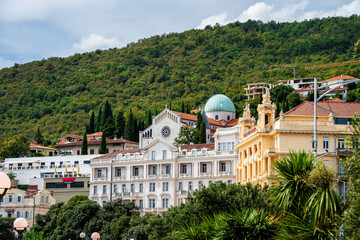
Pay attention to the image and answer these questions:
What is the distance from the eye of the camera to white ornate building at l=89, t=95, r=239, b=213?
10888 centimetres

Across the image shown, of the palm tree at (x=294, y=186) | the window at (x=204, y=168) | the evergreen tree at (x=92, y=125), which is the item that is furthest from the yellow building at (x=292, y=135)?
the evergreen tree at (x=92, y=125)

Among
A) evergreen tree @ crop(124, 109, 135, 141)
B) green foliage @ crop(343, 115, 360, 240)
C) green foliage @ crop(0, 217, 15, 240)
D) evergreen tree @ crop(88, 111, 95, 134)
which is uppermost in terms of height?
evergreen tree @ crop(88, 111, 95, 134)

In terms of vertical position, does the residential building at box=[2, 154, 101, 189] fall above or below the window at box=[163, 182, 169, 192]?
above

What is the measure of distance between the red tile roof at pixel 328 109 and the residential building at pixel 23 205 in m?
56.8

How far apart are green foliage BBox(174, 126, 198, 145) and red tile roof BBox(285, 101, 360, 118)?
178ft

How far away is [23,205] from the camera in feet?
395

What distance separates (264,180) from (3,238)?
40.9 metres

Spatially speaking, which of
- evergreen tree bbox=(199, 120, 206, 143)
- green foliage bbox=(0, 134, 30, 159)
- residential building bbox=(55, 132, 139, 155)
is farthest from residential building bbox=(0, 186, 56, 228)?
green foliage bbox=(0, 134, 30, 159)

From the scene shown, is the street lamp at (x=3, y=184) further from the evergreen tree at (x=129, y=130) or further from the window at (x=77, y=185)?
the evergreen tree at (x=129, y=130)

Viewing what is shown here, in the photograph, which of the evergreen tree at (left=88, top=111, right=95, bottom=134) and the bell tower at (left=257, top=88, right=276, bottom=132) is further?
the evergreen tree at (left=88, top=111, right=95, bottom=134)

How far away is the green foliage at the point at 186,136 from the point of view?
13600 cm

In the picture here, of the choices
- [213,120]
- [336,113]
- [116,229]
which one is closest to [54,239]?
[116,229]

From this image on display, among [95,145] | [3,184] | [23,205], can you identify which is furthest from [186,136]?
[3,184]

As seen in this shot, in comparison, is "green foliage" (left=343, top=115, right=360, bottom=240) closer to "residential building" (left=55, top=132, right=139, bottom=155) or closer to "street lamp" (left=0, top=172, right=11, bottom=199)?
"street lamp" (left=0, top=172, right=11, bottom=199)
